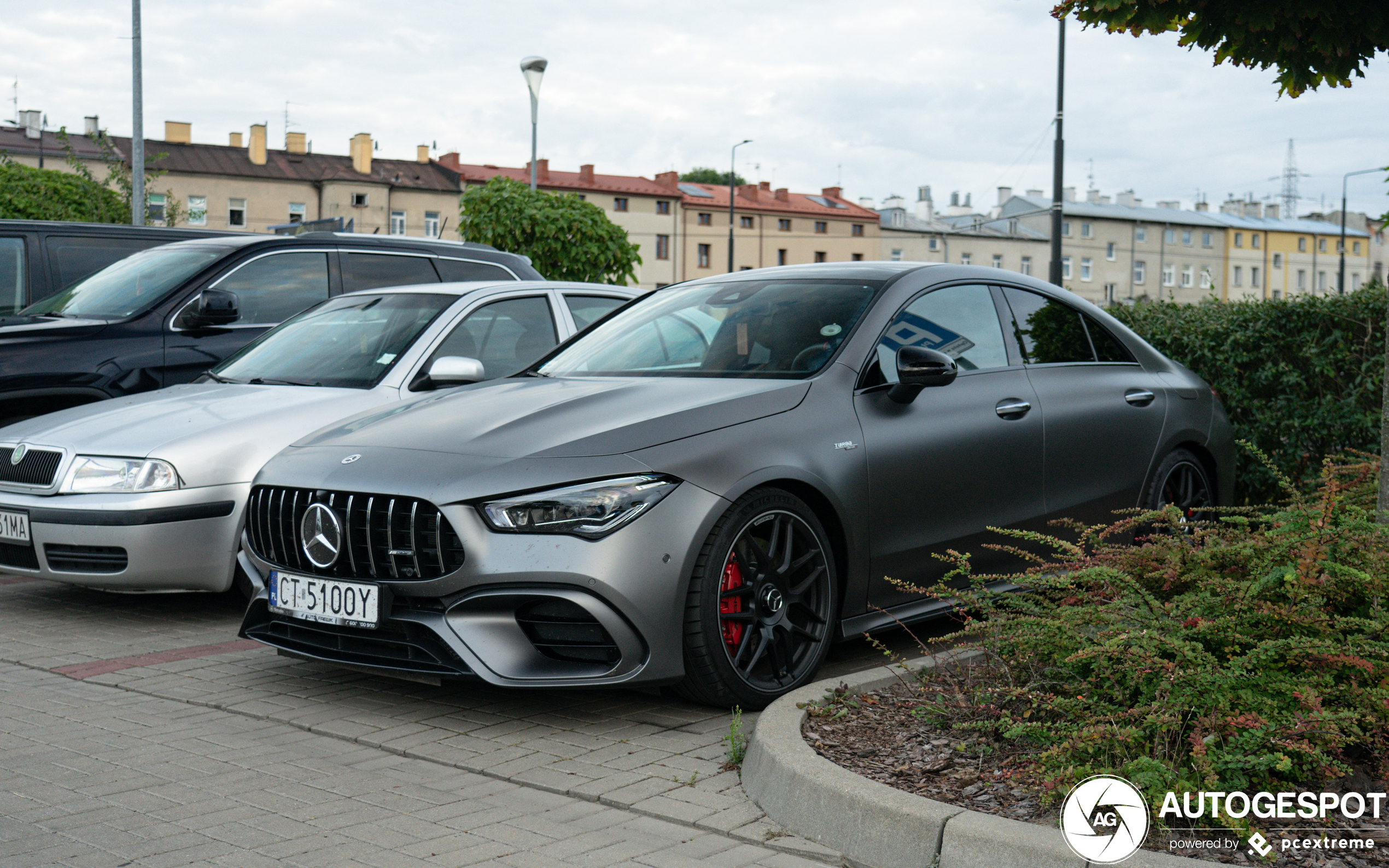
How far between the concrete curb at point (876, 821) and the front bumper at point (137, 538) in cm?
313

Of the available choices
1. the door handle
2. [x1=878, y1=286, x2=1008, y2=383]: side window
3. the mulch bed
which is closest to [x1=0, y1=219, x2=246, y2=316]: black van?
[x1=878, y1=286, x2=1008, y2=383]: side window

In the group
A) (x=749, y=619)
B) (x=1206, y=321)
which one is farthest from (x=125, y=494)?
(x=1206, y=321)

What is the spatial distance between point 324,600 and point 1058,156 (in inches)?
815

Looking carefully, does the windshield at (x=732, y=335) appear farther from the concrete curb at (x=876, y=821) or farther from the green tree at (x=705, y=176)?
the green tree at (x=705, y=176)

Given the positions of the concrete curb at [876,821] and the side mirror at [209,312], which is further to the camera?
the side mirror at [209,312]

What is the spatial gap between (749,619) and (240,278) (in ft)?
16.6

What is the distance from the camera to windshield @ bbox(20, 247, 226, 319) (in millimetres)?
7777

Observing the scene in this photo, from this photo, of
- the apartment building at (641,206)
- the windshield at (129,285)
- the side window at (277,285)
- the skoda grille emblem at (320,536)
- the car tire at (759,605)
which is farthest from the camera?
the apartment building at (641,206)

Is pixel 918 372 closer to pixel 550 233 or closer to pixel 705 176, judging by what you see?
pixel 550 233

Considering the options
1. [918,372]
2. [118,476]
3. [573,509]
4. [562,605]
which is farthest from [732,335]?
[118,476]

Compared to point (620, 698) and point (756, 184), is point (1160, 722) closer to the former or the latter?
point (620, 698)

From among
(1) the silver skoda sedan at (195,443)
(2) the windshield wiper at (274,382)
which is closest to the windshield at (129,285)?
(1) the silver skoda sedan at (195,443)

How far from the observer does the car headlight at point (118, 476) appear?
5891 millimetres

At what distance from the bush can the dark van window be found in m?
6.92
